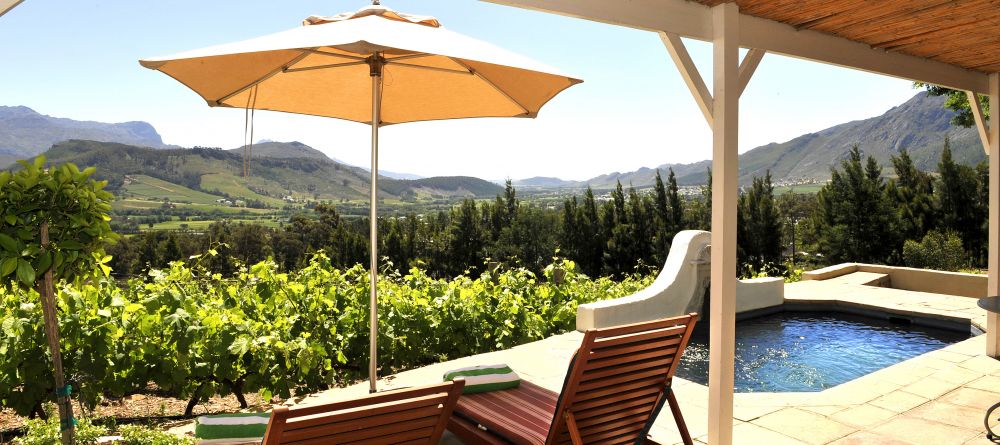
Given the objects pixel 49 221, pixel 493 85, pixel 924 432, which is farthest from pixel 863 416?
pixel 49 221

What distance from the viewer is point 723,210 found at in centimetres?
293

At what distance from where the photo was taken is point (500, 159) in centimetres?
11762

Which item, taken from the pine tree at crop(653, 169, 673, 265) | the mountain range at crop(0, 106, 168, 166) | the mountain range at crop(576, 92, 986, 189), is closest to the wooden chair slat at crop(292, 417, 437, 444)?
the pine tree at crop(653, 169, 673, 265)

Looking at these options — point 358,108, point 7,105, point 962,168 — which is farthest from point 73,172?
point 7,105

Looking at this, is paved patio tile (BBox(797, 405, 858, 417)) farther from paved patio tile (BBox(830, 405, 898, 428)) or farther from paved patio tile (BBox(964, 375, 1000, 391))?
paved patio tile (BBox(964, 375, 1000, 391))

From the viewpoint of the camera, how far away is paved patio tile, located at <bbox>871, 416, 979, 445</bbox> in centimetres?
333

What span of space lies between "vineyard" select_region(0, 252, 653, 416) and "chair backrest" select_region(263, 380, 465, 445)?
48.0 inches

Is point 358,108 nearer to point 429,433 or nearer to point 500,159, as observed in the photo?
point 429,433

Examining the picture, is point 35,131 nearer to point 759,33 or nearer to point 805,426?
point 759,33

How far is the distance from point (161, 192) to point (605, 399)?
2324 inches

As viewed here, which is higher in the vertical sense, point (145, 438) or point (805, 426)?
point (145, 438)

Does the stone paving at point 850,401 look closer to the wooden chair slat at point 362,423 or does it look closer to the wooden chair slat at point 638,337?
the wooden chair slat at point 638,337

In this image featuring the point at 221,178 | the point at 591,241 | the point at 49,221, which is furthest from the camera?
the point at 221,178

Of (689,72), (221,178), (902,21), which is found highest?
(221,178)
